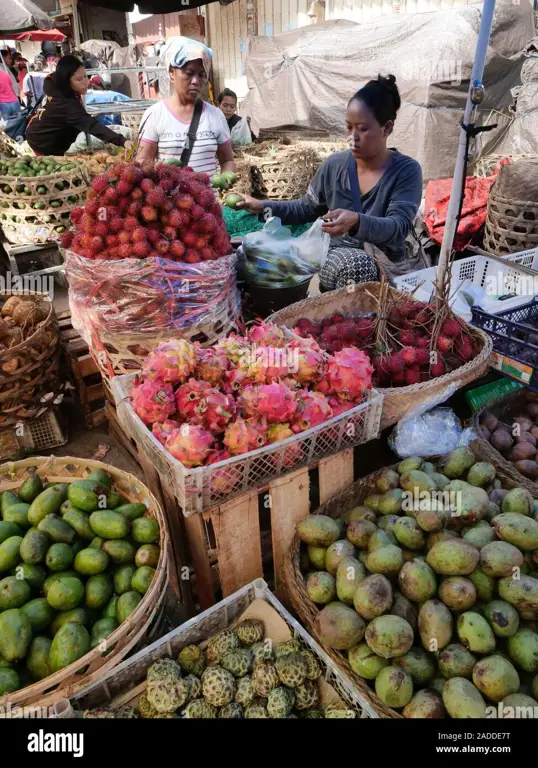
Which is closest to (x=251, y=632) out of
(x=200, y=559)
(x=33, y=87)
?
(x=200, y=559)

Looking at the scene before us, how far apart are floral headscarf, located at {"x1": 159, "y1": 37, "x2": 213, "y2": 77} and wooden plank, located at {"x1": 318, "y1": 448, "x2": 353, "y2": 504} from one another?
2.51 m

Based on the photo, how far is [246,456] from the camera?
1567mm

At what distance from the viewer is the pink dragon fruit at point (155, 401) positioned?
1663 millimetres

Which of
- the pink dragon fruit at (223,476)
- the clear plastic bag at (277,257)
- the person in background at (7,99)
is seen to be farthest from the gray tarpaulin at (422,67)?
the pink dragon fruit at (223,476)

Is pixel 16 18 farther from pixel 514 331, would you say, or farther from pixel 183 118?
pixel 514 331

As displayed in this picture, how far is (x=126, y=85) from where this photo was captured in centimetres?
1474

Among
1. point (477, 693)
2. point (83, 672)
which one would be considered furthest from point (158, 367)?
point (477, 693)

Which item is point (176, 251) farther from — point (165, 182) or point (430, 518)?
point (430, 518)

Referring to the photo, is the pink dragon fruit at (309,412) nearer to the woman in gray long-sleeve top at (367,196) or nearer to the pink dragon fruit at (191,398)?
the pink dragon fruit at (191,398)

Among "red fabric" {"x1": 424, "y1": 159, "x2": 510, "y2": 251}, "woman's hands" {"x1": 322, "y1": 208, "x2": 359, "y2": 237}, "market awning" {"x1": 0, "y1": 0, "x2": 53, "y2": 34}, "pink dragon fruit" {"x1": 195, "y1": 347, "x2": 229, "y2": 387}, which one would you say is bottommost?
"red fabric" {"x1": 424, "y1": 159, "x2": 510, "y2": 251}

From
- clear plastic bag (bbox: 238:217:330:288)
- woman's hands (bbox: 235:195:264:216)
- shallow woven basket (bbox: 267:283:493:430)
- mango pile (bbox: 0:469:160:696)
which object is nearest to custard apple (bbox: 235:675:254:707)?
mango pile (bbox: 0:469:160:696)

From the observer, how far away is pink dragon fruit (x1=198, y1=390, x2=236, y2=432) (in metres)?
1.63

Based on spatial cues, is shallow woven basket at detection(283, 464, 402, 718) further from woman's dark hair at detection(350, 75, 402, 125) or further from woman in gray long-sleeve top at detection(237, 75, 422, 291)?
woman's dark hair at detection(350, 75, 402, 125)

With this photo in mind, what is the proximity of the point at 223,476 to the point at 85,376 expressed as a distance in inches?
71.9
